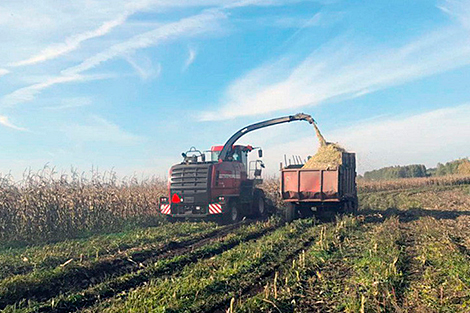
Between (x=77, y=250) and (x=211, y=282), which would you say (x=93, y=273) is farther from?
(x=211, y=282)

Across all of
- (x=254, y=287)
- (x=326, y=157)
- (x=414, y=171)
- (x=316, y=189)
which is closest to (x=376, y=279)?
(x=254, y=287)

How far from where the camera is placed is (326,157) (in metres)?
14.6

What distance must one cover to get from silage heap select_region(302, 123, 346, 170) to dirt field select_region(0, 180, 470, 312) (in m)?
3.19

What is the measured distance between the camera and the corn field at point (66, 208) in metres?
11.5

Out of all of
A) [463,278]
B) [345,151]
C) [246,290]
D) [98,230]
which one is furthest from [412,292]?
[98,230]

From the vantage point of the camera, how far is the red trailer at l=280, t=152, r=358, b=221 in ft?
43.7

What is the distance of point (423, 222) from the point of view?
A: 1278 centimetres

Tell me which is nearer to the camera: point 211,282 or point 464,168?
point 211,282

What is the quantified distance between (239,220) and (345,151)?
5.02 m

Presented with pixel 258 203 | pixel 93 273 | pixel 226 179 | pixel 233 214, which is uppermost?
pixel 226 179

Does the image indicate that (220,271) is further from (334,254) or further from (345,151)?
(345,151)

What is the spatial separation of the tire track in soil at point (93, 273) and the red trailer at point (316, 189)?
4.58 meters

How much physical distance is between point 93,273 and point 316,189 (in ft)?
27.2

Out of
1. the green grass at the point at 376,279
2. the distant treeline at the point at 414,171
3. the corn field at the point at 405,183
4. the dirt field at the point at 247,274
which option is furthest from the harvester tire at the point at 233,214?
the distant treeline at the point at 414,171
